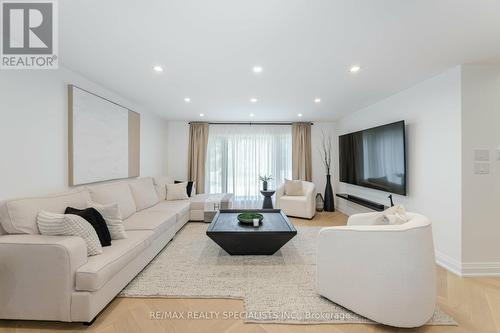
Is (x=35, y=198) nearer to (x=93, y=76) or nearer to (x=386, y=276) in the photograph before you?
(x=93, y=76)

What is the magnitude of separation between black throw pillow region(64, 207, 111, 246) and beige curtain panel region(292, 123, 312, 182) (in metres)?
4.58

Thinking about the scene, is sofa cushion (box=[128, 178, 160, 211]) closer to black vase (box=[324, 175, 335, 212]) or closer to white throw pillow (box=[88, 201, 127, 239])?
white throw pillow (box=[88, 201, 127, 239])

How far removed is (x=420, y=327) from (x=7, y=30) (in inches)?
165

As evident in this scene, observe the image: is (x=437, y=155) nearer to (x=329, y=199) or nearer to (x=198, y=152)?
(x=329, y=199)

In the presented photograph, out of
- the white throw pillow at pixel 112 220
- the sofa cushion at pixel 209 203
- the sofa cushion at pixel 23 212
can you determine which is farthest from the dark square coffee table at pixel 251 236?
the sofa cushion at pixel 23 212

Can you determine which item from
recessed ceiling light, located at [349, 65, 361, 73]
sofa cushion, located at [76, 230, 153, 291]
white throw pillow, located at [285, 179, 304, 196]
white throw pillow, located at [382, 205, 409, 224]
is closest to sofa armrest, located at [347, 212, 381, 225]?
white throw pillow, located at [382, 205, 409, 224]

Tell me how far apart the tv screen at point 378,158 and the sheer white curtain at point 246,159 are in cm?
164

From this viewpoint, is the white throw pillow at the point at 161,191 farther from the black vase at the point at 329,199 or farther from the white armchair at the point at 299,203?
the black vase at the point at 329,199

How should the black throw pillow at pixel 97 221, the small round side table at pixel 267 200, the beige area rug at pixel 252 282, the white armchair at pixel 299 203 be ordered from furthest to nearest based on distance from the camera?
the small round side table at pixel 267 200
the white armchair at pixel 299 203
the black throw pillow at pixel 97 221
the beige area rug at pixel 252 282

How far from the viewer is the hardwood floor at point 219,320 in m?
1.74

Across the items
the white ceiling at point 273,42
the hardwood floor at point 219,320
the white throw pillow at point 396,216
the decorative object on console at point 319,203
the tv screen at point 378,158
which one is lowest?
the hardwood floor at point 219,320

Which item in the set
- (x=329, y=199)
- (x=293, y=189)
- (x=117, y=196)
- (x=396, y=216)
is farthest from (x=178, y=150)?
(x=396, y=216)

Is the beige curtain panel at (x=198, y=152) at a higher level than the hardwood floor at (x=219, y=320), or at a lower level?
higher

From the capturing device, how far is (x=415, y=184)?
125 inches
